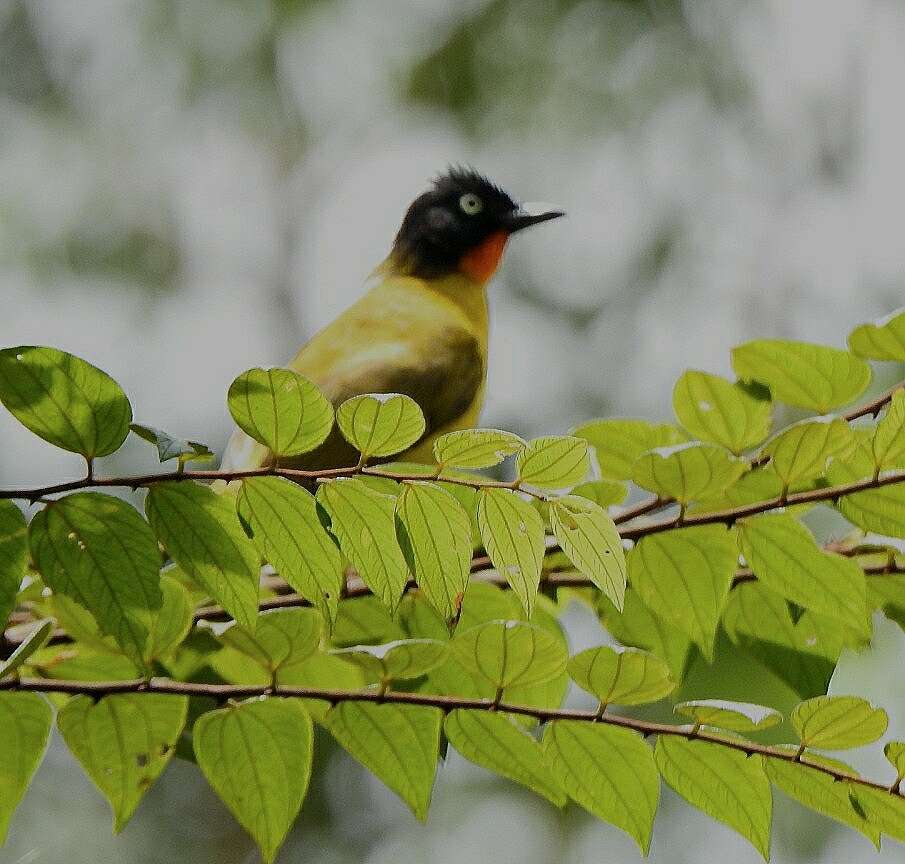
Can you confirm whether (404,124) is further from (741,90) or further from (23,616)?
(23,616)

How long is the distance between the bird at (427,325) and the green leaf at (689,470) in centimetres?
91

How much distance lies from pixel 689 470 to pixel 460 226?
321 centimetres

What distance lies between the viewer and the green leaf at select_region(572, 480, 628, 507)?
1.27m

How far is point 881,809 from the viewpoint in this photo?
992mm

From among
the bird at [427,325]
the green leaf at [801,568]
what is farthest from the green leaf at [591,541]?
the bird at [427,325]

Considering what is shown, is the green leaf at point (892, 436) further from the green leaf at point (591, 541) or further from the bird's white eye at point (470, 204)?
the bird's white eye at point (470, 204)

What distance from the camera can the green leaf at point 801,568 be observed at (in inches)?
42.6

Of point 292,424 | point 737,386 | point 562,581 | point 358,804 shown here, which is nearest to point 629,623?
point 562,581

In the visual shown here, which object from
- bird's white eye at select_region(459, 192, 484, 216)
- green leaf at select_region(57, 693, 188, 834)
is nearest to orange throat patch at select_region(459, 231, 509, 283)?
bird's white eye at select_region(459, 192, 484, 216)

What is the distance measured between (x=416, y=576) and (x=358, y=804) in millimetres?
6022

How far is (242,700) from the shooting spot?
105 cm

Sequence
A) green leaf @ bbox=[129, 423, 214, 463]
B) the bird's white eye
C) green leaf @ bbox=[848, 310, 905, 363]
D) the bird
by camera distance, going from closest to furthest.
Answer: green leaf @ bbox=[129, 423, 214, 463]
green leaf @ bbox=[848, 310, 905, 363]
the bird
the bird's white eye

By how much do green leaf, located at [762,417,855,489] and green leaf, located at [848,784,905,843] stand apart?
259mm

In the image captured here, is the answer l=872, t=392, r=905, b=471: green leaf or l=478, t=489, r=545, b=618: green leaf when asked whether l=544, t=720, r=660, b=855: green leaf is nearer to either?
l=478, t=489, r=545, b=618: green leaf
